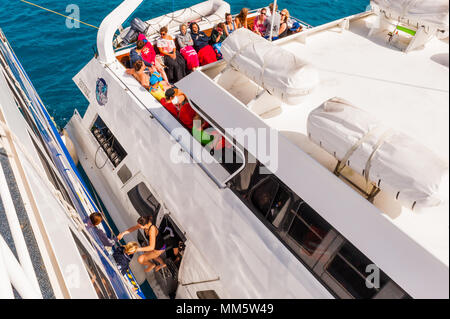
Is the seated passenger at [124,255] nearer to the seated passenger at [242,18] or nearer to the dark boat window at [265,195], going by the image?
the dark boat window at [265,195]

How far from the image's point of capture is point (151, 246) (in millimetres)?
4969

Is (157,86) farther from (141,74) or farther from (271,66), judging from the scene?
(271,66)

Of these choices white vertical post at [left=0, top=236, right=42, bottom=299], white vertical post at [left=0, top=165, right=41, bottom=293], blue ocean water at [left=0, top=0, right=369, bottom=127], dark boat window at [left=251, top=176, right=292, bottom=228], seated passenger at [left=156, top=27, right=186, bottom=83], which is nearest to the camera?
white vertical post at [left=0, top=236, right=42, bottom=299]

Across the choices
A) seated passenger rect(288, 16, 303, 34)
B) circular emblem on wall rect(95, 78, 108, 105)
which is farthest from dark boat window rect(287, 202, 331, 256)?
seated passenger rect(288, 16, 303, 34)

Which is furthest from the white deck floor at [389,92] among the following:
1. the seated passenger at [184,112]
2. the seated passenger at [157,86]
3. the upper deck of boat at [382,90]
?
the seated passenger at [157,86]

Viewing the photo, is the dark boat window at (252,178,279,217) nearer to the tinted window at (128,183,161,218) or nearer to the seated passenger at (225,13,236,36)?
the tinted window at (128,183,161,218)

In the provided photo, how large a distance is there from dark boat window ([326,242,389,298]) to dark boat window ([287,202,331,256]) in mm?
247

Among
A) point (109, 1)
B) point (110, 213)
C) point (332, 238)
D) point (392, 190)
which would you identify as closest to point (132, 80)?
point (110, 213)

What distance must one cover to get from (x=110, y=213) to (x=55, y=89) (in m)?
5.47

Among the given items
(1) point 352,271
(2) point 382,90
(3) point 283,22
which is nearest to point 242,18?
(3) point 283,22

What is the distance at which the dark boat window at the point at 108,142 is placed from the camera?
20.2ft

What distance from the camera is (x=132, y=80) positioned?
19.0ft

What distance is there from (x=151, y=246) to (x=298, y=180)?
9.61 ft

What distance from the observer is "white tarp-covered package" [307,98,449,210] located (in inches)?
88.4
